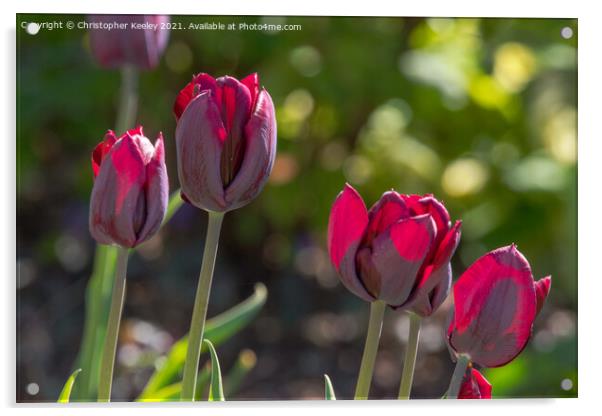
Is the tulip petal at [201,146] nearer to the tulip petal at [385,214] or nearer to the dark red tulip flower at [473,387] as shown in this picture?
the tulip petal at [385,214]

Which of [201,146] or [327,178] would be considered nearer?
[201,146]

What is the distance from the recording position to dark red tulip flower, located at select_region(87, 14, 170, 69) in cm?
91

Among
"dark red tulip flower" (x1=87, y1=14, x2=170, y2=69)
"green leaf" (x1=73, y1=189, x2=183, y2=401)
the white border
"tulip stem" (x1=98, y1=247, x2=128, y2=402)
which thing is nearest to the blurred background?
the white border

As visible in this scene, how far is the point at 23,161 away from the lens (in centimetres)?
107

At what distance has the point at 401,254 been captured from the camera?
22.6 inches

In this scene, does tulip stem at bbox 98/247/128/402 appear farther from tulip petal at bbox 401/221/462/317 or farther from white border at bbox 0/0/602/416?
white border at bbox 0/0/602/416

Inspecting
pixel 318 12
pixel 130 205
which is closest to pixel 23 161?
pixel 318 12

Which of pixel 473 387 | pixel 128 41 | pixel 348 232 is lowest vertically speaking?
pixel 473 387

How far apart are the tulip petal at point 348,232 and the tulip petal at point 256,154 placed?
0.19ft

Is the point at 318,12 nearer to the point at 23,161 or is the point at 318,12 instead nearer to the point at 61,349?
the point at 23,161

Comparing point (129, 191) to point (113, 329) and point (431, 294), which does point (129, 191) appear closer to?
point (113, 329)

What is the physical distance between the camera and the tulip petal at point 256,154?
603 mm

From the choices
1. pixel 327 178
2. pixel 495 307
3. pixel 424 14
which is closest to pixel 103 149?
pixel 495 307

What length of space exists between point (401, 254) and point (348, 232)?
42 millimetres
